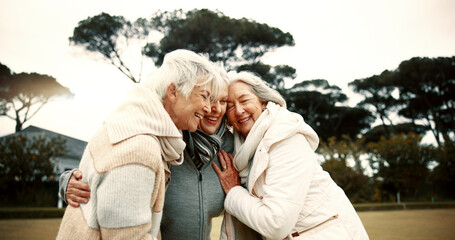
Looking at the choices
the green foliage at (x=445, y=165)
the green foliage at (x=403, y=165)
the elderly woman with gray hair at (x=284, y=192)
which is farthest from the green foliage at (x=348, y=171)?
the elderly woman with gray hair at (x=284, y=192)

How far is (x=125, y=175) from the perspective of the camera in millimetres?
1185

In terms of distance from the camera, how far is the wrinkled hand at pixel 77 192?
1.35m

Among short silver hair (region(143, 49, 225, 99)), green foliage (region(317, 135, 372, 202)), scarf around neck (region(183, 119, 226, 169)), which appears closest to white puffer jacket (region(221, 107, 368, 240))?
scarf around neck (region(183, 119, 226, 169))

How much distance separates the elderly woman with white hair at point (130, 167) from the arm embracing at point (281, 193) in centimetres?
56

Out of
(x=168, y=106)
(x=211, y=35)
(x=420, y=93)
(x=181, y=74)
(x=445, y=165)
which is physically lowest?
(x=445, y=165)

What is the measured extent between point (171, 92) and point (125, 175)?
0.57 metres

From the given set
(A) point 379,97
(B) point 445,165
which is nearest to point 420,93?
(A) point 379,97

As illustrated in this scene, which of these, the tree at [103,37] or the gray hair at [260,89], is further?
the tree at [103,37]

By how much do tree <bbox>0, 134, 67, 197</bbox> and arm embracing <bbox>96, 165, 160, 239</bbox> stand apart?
1711cm

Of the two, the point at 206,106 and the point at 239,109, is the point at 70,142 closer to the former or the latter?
the point at 239,109

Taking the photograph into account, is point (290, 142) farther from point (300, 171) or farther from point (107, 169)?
point (107, 169)

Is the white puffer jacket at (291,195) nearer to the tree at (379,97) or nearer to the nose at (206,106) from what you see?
the nose at (206,106)

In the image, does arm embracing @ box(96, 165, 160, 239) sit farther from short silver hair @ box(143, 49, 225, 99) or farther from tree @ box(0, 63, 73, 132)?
tree @ box(0, 63, 73, 132)

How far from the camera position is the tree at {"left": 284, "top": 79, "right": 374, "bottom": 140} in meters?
28.1
